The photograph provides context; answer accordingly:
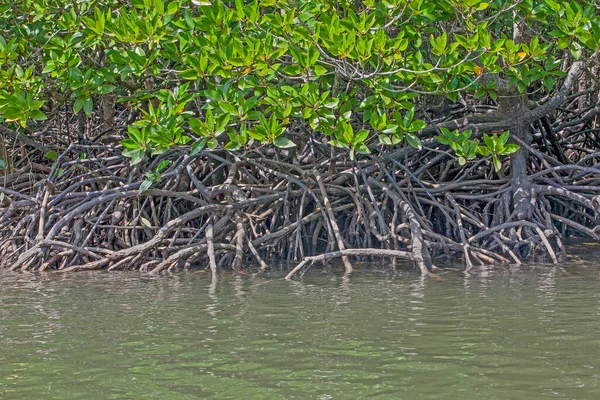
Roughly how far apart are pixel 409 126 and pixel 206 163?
2089 mm

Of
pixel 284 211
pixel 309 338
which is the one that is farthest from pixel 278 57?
pixel 309 338

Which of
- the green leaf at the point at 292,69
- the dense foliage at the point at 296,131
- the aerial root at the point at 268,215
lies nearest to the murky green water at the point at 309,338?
the aerial root at the point at 268,215

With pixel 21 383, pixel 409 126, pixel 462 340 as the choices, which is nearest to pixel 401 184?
pixel 409 126

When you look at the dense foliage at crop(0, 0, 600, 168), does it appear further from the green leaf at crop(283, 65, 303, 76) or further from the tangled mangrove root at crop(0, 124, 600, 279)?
the tangled mangrove root at crop(0, 124, 600, 279)

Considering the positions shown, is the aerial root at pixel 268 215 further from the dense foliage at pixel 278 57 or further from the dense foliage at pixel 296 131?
the dense foliage at pixel 278 57

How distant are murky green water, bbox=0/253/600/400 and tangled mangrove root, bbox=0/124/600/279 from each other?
0.70 m

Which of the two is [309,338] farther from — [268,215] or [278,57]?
[268,215]

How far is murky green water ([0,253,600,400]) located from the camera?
294 cm

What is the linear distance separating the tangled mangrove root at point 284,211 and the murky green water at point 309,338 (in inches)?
27.6

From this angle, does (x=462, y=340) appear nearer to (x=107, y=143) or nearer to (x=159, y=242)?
(x=159, y=242)

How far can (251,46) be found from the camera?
15.9ft

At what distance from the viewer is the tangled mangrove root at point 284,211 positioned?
20.3 ft

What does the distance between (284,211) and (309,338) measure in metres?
2.92

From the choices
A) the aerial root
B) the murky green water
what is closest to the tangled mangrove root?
the aerial root
